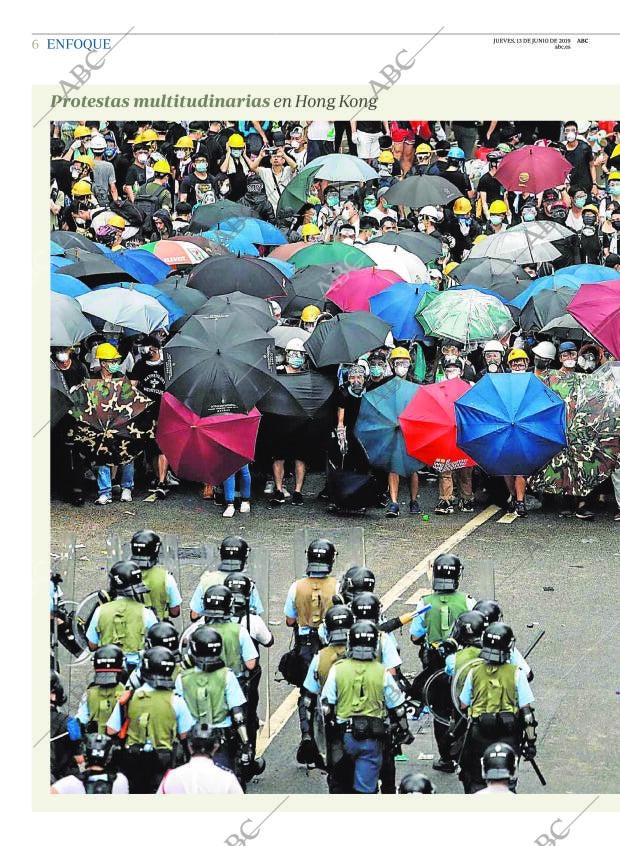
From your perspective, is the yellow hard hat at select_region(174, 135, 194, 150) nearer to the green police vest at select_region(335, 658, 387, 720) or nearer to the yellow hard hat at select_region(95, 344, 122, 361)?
the yellow hard hat at select_region(95, 344, 122, 361)

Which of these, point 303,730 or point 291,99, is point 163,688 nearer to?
point 303,730

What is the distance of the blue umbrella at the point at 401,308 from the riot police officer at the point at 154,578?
262 inches

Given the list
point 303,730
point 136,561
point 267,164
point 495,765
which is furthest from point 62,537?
point 267,164

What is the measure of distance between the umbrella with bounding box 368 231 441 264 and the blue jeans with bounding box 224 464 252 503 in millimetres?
4377

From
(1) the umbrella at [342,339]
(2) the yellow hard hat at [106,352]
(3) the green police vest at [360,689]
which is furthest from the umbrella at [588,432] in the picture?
(3) the green police vest at [360,689]

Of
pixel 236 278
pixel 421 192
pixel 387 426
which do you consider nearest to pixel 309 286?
pixel 236 278

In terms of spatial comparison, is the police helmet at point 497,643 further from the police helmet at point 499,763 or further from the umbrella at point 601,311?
the umbrella at point 601,311

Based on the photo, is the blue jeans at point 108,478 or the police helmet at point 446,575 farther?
the blue jeans at point 108,478

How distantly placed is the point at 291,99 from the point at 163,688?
473cm

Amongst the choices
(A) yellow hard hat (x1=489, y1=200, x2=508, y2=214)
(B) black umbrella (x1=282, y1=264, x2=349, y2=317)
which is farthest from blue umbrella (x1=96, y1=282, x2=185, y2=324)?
(A) yellow hard hat (x1=489, y1=200, x2=508, y2=214)

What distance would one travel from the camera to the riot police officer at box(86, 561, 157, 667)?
501 inches

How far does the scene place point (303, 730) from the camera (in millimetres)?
12688

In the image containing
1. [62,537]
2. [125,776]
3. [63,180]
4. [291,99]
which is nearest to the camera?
[125,776]

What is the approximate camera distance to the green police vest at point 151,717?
1147cm
